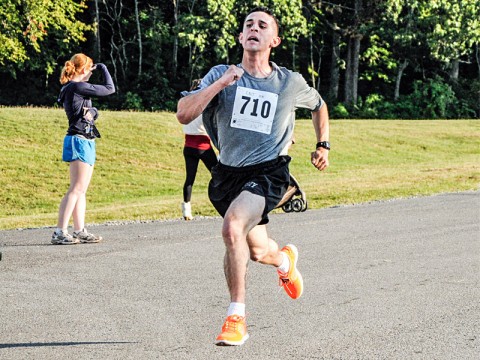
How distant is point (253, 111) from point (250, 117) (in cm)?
4

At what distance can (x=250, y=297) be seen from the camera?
7262mm

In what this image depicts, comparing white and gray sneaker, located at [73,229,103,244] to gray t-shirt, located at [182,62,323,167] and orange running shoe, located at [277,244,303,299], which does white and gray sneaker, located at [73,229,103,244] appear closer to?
orange running shoe, located at [277,244,303,299]

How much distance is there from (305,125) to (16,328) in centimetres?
2735

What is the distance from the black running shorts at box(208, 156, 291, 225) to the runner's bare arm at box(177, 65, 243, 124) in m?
0.55

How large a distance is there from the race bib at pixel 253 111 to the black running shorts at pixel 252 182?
254mm

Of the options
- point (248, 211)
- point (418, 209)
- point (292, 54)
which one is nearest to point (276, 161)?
point (248, 211)

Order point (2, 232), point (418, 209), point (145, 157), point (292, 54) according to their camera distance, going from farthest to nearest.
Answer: point (292, 54) → point (145, 157) → point (418, 209) → point (2, 232)

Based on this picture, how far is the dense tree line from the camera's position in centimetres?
4175

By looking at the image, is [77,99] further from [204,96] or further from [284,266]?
[204,96]

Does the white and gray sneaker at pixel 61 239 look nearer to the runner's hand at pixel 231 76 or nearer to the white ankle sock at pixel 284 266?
the white ankle sock at pixel 284 266

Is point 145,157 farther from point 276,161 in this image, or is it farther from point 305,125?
point 276,161

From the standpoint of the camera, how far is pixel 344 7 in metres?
A: 46.6

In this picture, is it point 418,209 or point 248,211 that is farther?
point 418,209

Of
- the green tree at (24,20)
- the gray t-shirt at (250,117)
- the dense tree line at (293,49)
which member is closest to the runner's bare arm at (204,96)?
the gray t-shirt at (250,117)
